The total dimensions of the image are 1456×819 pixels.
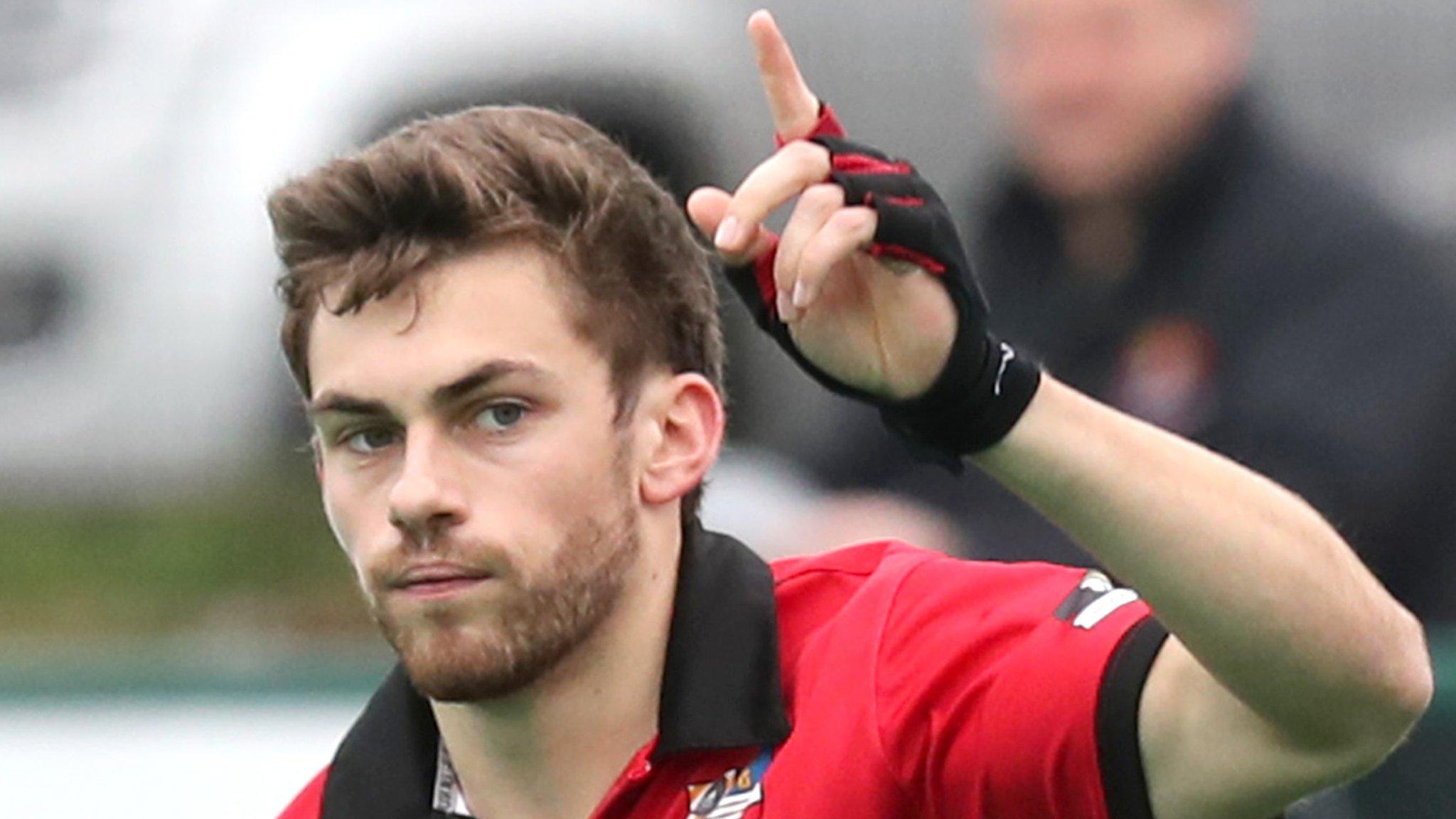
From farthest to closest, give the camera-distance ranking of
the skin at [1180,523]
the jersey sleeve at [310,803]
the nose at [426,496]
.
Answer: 1. the jersey sleeve at [310,803]
2. the nose at [426,496]
3. the skin at [1180,523]

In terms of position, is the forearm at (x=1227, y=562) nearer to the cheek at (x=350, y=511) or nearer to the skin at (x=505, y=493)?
the skin at (x=505, y=493)

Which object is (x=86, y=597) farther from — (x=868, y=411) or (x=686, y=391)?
(x=686, y=391)

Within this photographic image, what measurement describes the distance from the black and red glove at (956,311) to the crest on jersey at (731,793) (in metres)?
0.63

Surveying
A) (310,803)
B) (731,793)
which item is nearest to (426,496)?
(731,793)

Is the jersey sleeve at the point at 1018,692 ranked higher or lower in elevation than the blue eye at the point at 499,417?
lower

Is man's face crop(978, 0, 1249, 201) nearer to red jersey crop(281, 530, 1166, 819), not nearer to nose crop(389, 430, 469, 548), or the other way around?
red jersey crop(281, 530, 1166, 819)

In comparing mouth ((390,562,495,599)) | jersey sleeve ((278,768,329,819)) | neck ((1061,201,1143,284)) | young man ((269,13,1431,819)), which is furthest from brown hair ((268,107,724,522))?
neck ((1061,201,1143,284))

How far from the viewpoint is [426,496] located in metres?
3.09

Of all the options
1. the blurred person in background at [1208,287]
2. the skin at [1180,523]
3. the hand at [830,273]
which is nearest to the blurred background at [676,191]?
the blurred person in background at [1208,287]

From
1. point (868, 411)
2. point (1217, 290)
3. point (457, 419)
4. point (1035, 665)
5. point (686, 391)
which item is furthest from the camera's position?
point (868, 411)

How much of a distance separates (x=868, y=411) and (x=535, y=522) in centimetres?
151

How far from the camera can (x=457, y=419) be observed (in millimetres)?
3178

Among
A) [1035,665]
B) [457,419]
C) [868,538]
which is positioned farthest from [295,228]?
[868,538]

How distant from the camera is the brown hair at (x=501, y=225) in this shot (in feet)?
10.7
